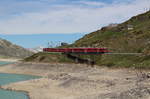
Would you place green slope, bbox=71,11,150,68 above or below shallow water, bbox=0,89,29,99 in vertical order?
above

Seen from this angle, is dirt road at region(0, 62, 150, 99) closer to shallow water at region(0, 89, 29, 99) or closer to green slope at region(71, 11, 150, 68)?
shallow water at region(0, 89, 29, 99)

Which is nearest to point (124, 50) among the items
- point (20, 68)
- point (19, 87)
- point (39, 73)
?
point (39, 73)

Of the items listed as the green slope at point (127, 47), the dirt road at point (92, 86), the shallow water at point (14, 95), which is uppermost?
the green slope at point (127, 47)

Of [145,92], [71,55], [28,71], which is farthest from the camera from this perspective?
[71,55]

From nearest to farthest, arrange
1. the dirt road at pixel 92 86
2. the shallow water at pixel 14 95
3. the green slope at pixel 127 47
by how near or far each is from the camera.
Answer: the dirt road at pixel 92 86, the shallow water at pixel 14 95, the green slope at pixel 127 47

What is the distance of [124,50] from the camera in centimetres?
13900

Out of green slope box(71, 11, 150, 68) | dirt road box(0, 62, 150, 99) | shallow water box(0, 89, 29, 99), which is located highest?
green slope box(71, 11, 150, 68)

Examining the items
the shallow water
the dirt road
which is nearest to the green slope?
the dirt road

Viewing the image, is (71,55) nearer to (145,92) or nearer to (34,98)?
(34,98)

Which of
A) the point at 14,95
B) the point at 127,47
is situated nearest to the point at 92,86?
the point at 14,95

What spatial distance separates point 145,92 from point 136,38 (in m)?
107

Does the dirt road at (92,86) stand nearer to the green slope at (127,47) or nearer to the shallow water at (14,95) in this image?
the shallow water at (14,95)

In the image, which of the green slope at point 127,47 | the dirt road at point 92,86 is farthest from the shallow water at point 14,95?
the green slope at point 127,47

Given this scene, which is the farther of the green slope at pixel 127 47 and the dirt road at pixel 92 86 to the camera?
the green slope at pixel 127 47
